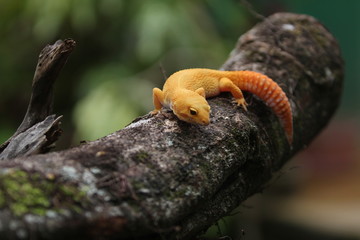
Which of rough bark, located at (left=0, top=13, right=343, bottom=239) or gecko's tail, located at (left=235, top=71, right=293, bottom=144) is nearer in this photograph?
rough bark, located at (left=0, top=13, right=343, bottom=239)

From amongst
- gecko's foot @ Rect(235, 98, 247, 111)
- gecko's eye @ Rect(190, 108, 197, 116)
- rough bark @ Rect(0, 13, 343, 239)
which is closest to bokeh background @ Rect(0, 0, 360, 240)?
gecko's foot @ Rect(235, 98, 247, 111)

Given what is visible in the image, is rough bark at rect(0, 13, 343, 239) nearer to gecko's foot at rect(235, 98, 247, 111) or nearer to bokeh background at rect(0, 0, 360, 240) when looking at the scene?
gecko's foot at rect(235, 98, 247, 111)

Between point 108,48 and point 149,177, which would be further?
point 108,48

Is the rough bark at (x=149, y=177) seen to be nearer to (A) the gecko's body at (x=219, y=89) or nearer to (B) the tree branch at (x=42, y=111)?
(A) the gecko's body at (x=219, y=89)

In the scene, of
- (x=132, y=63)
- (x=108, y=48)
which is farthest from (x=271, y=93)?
(x=108, y=48)

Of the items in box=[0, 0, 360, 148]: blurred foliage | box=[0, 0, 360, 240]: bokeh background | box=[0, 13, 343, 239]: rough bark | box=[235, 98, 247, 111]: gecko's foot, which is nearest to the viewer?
box=[0, 13, 343, 239]: rough bark

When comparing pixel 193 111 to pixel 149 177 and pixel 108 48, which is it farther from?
pixel 108 48

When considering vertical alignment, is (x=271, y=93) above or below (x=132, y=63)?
above

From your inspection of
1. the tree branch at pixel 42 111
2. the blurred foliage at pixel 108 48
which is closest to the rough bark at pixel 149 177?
the tree branch at pixel 42 111
